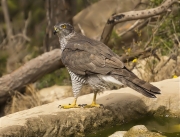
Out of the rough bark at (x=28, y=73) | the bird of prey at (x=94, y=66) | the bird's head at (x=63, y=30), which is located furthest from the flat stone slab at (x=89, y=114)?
the rough bark at (x=28, y=73)

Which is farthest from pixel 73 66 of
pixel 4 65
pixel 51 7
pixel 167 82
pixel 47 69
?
pixel 4 65

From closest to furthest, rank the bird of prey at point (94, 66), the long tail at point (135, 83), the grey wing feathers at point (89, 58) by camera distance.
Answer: the long tail at point (135, 83) < the bird of prey at point (94, 66) < the grey wing feathers at point (89, 58)

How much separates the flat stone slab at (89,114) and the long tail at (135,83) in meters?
0.57

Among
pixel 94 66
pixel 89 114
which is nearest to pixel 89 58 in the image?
pixel 94 66

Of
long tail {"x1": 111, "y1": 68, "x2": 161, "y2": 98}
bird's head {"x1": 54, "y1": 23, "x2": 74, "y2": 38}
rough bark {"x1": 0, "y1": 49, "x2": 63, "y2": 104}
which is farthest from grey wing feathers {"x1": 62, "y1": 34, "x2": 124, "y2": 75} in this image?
rough bark {"x1": 0, "y1": 49, "x2": 63, "y2": 104}

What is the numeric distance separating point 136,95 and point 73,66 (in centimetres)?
110

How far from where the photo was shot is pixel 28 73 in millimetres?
7836

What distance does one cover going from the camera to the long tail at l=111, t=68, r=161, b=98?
14.8 feet

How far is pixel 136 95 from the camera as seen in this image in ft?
18.4

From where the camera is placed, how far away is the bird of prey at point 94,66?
15.9 ft

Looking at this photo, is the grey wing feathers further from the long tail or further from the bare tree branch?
the bare tree branch

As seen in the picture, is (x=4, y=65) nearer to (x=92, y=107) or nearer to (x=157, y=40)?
(x=157, y=40)

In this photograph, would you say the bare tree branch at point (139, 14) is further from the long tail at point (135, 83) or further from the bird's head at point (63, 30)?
the long tail at point (135, 83)

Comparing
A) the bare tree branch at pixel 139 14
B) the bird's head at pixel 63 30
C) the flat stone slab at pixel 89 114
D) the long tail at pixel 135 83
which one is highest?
the bare tree branch at pixel 139 14
